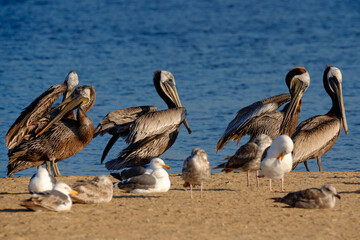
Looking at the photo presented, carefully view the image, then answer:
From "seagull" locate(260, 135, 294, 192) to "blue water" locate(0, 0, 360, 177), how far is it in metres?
2.49

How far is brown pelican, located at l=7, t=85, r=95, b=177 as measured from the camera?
8.52 m

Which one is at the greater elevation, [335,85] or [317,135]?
[335,85]

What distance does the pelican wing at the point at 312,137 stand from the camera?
8672 mm

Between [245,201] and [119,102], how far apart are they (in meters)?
7.23

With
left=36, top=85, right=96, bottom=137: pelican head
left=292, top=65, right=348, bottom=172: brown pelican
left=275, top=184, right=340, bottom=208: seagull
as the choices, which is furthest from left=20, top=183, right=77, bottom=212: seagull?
left=292, top=65, right=348, bottom=172: brown pelican

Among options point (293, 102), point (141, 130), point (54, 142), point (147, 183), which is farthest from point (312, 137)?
point (54, 142)

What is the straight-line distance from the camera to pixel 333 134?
29.3 ft

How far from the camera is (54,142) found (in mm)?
8516

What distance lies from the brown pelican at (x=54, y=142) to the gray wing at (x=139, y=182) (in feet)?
5.51

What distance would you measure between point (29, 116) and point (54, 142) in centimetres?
47

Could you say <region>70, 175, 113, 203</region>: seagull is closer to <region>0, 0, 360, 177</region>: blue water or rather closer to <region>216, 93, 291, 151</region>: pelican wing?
<region>216, 93, 291, 151</region>: pelican wing

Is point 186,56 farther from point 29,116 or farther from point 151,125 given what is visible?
point 29,116

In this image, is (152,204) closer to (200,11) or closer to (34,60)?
(34,60)

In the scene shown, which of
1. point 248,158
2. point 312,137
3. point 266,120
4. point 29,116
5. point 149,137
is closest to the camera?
point 248,158
